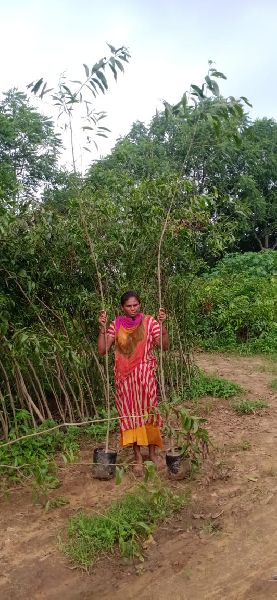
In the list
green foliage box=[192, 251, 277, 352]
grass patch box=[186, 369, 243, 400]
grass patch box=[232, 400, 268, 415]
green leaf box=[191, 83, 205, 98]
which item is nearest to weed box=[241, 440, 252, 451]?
grass patch box=[232, 400, 268, 415]

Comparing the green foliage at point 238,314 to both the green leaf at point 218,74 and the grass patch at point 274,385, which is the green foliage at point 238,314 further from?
the green leaf at point 218,74

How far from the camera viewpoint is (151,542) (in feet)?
9.78

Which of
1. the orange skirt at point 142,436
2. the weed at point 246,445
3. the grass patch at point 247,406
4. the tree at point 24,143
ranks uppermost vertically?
the tree at point 24,143

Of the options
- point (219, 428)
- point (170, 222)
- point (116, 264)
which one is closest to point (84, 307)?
point (116, 264)

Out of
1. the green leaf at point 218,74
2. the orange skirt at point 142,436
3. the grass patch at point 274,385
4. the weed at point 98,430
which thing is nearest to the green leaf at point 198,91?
the green leaf at point 218,74

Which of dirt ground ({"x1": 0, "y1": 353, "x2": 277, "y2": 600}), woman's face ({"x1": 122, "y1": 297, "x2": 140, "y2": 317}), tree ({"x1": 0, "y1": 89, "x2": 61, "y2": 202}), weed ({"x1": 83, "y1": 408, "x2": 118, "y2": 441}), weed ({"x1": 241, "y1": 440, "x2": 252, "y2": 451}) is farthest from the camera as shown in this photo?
tree ({"x1": 0, "y1": 89, "x2": 61, "y2": 202})

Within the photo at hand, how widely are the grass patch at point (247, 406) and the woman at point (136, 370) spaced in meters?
1.71

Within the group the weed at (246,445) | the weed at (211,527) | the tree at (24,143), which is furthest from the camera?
the tree at (24,143)

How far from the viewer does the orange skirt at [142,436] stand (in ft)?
12.8

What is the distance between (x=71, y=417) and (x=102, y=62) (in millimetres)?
3239

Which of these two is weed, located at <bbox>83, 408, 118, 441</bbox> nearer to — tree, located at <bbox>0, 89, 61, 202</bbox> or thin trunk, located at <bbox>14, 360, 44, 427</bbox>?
thin trunk, located at <bbox>14, 360, 44, 427</bbox>

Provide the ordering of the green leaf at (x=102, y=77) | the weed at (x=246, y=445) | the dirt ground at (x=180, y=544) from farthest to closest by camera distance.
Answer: the weed at (x=246, y=445)
the green leaf at (x=102, y=77)
the dirt ground at (x=180, y=544)

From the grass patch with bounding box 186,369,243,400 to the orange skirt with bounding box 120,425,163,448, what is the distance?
1993 mm

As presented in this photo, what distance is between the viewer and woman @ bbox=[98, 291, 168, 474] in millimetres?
3908
